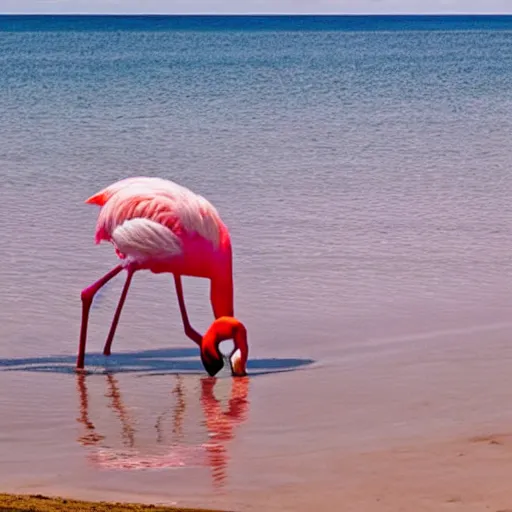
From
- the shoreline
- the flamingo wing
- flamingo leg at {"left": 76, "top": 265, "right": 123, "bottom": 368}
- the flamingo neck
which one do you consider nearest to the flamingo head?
the flamingo neck

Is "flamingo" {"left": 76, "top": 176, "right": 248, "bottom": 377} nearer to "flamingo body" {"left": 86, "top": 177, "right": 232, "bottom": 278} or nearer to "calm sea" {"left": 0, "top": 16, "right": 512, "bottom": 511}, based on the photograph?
"flamingo body" {"left": 86, "top": 177, "right": 232, "bottom": 278}

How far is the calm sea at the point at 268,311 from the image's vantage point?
5500 millimetres

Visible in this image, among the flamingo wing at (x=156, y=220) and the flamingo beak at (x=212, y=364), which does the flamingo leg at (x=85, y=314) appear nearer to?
the flamingo wing at (x=156, y=220)

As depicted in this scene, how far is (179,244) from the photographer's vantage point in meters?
7.46

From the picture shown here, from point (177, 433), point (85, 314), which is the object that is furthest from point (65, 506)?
point (85, 314)

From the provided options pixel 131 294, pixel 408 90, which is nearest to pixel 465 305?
pixel 131 294

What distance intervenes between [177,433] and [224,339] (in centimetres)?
120

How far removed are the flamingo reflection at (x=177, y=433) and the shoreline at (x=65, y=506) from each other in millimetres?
534

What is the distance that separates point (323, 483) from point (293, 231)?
6795 mm

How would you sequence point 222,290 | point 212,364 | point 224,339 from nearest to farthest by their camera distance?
point 224,339
point 212,364
point 222,290

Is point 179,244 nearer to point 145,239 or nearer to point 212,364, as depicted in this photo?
point 145,239

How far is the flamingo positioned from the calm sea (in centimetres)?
22

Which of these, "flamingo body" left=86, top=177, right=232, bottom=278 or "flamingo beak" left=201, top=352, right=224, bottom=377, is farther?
"flamingo body" left=86, top=177, right=232, bottom=278

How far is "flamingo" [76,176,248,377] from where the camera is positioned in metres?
7.19
